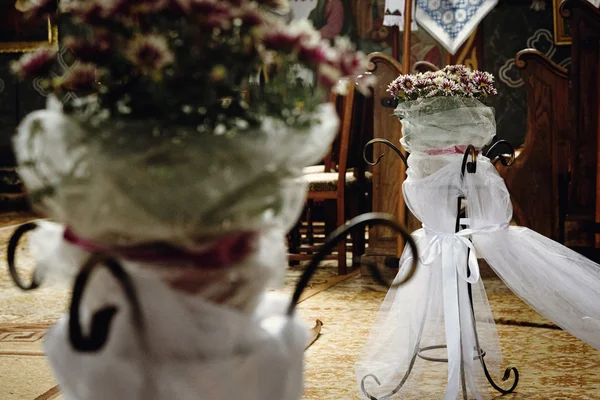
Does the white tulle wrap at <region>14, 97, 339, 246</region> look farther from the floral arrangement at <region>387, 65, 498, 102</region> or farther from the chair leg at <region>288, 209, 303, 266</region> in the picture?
the chair leg at <region>288, 209, 303, 266</region>

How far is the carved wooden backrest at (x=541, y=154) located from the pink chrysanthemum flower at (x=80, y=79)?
380 cm

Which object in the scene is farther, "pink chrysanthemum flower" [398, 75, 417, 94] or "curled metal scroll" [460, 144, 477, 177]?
"pink chrysanthemum flower" [398, 75, 417, 94]

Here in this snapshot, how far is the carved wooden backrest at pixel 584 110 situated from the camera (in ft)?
12.6

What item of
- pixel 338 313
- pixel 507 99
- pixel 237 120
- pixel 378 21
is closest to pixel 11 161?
pixel 378 21

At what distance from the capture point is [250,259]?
83 centimetres

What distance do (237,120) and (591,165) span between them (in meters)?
3.53

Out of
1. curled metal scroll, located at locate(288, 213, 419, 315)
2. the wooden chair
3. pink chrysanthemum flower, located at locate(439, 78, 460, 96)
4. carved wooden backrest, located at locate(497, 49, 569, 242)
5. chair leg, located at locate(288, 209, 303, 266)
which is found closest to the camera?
curled metal scroll, located at locate(288, 213, 419, 315)

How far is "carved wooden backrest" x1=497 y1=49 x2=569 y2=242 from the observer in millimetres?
4309

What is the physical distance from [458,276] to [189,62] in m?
1.67

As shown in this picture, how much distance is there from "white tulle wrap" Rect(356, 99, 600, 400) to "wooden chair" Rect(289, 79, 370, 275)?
205 centimetres

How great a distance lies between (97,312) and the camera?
75 centimetres

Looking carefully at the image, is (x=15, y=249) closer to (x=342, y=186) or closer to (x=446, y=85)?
(x=446, y=85)

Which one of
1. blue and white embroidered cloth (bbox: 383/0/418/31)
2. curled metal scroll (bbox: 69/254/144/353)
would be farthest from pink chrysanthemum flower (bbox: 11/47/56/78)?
blue and white embroidered cloth (bbox: 383/0/418/31)

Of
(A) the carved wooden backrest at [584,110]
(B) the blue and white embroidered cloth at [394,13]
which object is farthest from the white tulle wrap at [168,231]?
(B) the blue and white embroidered cloth at [394,13]
